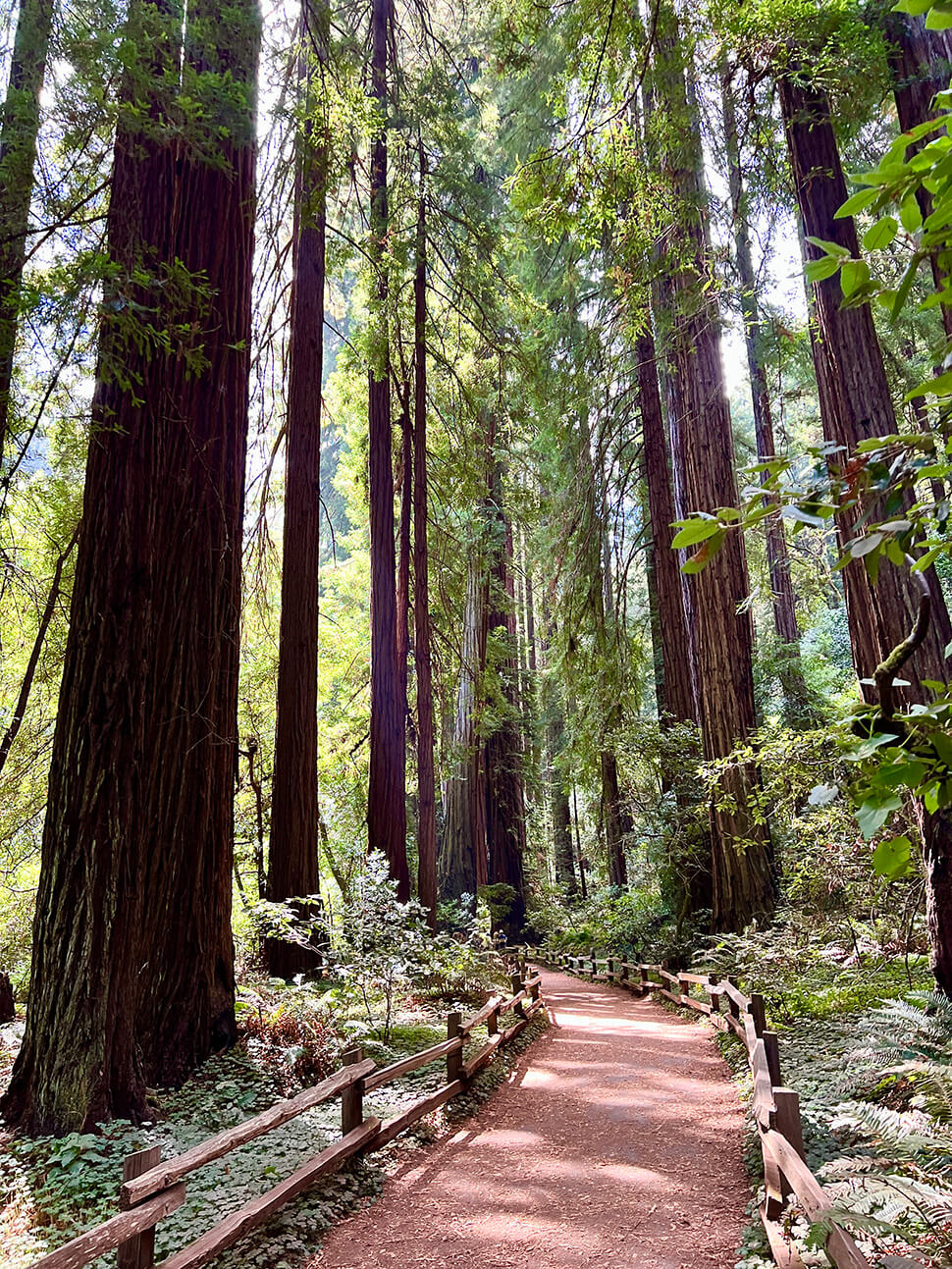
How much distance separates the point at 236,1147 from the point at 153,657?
3186 mm

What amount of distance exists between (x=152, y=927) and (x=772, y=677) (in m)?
9.17

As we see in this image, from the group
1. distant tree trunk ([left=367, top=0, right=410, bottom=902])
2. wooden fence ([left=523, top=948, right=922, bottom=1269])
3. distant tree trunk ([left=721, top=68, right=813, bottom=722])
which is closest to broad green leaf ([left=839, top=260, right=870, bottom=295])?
distant tree trunk ([left=721, top=68, right=813, bottom=722])

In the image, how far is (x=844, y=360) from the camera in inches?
251

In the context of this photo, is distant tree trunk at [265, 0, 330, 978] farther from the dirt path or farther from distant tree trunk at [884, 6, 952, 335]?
distant tree trunk at [884, 6, 952, 335]

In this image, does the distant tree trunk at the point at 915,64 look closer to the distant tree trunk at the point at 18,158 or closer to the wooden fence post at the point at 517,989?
the distant tree trunk at the point at 18,158

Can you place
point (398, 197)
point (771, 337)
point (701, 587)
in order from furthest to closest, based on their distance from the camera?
point (398, 197), point (701, 587), point (771, 337)

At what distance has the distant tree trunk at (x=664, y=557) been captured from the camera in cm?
1383

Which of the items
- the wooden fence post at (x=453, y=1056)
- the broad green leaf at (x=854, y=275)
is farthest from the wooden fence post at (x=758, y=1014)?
the broad green leaf at (x=854, y=275)

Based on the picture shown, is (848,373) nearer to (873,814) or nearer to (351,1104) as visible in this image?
(873,814)

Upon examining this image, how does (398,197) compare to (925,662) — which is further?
(398,197)

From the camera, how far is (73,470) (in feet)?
29.3

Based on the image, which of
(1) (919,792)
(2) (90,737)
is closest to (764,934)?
(2) (90,737)

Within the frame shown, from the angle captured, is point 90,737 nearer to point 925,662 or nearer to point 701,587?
point 925,662

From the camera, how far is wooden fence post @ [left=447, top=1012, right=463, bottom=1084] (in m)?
6.30
